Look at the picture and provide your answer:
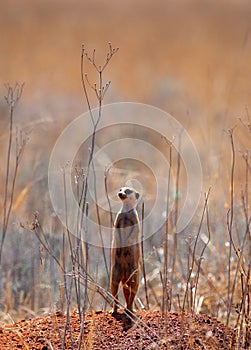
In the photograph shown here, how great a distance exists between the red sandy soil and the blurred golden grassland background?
161cm

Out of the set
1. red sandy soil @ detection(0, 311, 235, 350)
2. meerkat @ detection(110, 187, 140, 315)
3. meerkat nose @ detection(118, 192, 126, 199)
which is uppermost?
meerkat nose @ detection(118, 192, 126, 199)

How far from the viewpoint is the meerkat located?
448cm

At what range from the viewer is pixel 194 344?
13.8 feet

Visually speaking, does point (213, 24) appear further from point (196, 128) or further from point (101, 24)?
point (196, 128)

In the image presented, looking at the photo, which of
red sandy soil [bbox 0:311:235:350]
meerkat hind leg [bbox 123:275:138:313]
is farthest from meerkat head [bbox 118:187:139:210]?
red sandy soil [bbox 0:311:235:350]

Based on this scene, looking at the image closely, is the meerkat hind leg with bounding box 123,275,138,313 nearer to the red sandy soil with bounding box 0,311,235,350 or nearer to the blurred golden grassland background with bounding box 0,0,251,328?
the red sandy soil with bounding box 0,311,235,350

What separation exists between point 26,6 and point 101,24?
292 centimetres

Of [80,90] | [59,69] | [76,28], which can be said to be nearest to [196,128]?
[80,90]

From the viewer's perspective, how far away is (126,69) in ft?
64.6

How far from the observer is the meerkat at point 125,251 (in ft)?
14.7

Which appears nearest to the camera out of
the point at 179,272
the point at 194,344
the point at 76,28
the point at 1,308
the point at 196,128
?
the point at 194,344

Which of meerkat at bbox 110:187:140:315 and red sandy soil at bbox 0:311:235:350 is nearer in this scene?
red sandy soil at bbox 0:311:235:350

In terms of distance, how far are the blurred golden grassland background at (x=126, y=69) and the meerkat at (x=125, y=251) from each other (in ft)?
5.26

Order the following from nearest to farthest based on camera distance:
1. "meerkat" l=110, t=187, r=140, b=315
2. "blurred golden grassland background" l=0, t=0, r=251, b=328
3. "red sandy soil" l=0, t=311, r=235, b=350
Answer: "red sandy soil" l=0, t=311, r=235, b=350 → "meerkat" l=110, t=187, r=140, b=315 → "blurred golden grassland background" l=0, t=0, r=251, b=328
